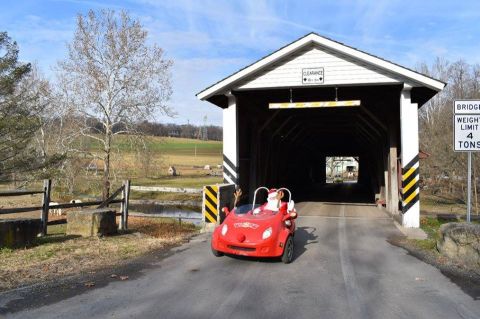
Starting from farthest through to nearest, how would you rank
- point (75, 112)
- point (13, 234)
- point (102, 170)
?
1. point (102, 170)
2. point (75, 112)
3. point (13, 234)

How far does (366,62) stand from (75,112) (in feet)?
50.4

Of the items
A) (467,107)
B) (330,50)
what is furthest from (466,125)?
(330,50)

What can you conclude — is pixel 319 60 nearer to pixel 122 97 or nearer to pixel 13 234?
pixel 13 234

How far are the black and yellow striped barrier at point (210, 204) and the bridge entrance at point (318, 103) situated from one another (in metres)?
1.58

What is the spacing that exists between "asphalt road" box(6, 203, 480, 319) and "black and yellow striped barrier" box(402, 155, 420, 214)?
2.91 m

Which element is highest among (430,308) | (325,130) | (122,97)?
(122,97)

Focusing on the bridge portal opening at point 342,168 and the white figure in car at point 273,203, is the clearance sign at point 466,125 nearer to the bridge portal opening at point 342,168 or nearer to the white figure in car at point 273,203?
the white figure in car at point 273,203

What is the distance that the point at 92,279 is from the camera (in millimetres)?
6266

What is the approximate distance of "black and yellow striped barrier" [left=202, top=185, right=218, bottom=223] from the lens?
11164 millimetres

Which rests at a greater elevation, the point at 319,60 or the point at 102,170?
the point at 319,60

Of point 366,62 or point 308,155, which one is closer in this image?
point 366,62

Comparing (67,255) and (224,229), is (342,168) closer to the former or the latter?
(224,229)

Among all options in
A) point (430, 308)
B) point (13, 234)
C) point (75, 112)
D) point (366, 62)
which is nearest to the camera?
point (430, 308)

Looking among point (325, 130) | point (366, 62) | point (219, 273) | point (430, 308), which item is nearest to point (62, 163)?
point (325, 130)
